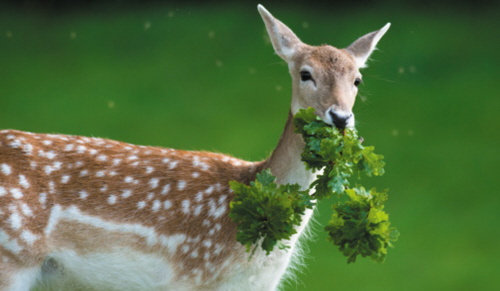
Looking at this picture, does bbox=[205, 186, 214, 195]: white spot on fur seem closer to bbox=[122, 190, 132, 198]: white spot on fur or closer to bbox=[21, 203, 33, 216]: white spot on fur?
bbox=[122, 190, 132, 198]: white spot on fur

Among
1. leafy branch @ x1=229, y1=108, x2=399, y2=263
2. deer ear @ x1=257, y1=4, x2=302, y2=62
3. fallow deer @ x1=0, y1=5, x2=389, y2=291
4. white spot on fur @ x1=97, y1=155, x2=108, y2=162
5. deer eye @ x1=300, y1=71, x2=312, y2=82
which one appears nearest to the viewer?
leafy branch @ x1=229, y1=108, x2=399, y2=263

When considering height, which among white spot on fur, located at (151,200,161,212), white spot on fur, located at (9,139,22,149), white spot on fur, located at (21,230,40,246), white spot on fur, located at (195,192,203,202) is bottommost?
white spot on fur, located at (21,230,40,246)

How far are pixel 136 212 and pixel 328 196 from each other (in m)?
1.38

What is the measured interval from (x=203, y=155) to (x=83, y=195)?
0.89 metres

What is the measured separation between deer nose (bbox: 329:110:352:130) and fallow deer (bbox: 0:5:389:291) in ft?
1.23

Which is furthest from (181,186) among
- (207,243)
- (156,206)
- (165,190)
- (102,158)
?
(102,158)

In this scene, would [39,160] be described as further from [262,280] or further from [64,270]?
[262,280]

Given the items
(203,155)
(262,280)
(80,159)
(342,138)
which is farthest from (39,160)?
(342,138)

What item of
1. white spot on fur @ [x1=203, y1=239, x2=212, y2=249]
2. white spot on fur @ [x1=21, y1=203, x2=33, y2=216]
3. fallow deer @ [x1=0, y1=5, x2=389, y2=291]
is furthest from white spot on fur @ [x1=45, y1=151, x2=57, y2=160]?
white spot on fur @ [x1=203, y1=239, x2=212, y2=249]

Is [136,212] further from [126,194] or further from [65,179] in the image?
[65,179]

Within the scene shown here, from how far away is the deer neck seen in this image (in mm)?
5070

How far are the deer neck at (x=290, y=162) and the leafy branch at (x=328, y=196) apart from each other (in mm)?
357

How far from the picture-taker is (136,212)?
5.35 metres

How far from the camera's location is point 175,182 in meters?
5.46
